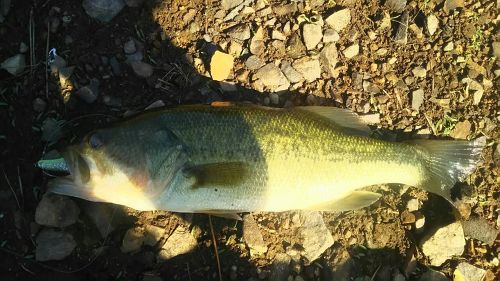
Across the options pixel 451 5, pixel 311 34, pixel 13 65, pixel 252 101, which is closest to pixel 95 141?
pixel 13 65

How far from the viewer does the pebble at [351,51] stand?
4.83 m

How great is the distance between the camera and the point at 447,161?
444 centimetres

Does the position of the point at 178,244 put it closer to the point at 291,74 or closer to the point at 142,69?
the point at 142,69

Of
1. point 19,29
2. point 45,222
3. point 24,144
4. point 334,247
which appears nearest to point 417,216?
point 334,247

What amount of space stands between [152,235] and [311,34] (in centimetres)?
252

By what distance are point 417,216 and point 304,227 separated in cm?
117

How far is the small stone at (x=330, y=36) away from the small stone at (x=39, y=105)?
2808mm

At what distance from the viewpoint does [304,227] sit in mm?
4441

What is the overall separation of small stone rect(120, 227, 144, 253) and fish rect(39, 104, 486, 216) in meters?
0.49

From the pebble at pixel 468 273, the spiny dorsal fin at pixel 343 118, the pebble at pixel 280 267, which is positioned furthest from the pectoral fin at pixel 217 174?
the pebble at pixel 468 273

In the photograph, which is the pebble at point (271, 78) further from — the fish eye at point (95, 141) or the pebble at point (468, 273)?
the pebble at point (468, 273)

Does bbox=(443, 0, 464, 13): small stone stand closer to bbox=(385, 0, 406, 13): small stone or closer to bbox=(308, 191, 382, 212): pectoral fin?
bbox=(385, 0, 406, 13): small stone

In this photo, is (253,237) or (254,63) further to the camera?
(254,63)

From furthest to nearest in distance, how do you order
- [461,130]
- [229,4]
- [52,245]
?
[461,130], [229,4], [52,245]
